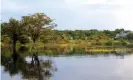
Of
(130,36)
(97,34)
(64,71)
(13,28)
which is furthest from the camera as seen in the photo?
(130,36)

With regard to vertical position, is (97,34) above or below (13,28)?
below

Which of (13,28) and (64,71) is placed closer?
(64,71)

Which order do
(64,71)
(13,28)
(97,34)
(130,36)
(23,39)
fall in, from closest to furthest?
1. (64,71)
2. (13,28)
3. (23,39)
4. (97,34)
5. (130,36)

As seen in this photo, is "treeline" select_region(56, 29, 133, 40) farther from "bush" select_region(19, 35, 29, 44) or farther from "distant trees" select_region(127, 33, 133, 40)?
"bush" select_region(19, 35, 29, 44)

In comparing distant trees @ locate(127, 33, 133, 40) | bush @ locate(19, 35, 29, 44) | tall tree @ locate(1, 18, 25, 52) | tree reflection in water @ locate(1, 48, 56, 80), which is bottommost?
distant trees @ locate(127, 33, 133, 40)

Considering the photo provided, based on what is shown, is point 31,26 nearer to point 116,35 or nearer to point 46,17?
point 46,17

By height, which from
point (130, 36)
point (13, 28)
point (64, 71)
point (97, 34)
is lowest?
point (130, 36)

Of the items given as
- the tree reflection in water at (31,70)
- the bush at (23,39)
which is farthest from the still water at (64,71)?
the bush at (23,39)

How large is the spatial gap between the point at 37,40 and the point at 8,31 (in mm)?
5347

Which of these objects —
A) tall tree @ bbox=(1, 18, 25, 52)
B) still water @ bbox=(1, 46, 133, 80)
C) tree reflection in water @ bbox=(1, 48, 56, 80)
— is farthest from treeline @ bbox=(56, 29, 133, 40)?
tree reflection in water @ bbox=(1, 48, 56, 80)

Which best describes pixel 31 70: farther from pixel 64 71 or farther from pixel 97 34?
pixel 97 34

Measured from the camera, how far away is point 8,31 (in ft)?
134

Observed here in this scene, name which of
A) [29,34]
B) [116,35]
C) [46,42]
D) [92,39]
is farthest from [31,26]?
[116,35]

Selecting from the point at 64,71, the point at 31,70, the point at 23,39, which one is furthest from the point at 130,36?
the point at 31,70
